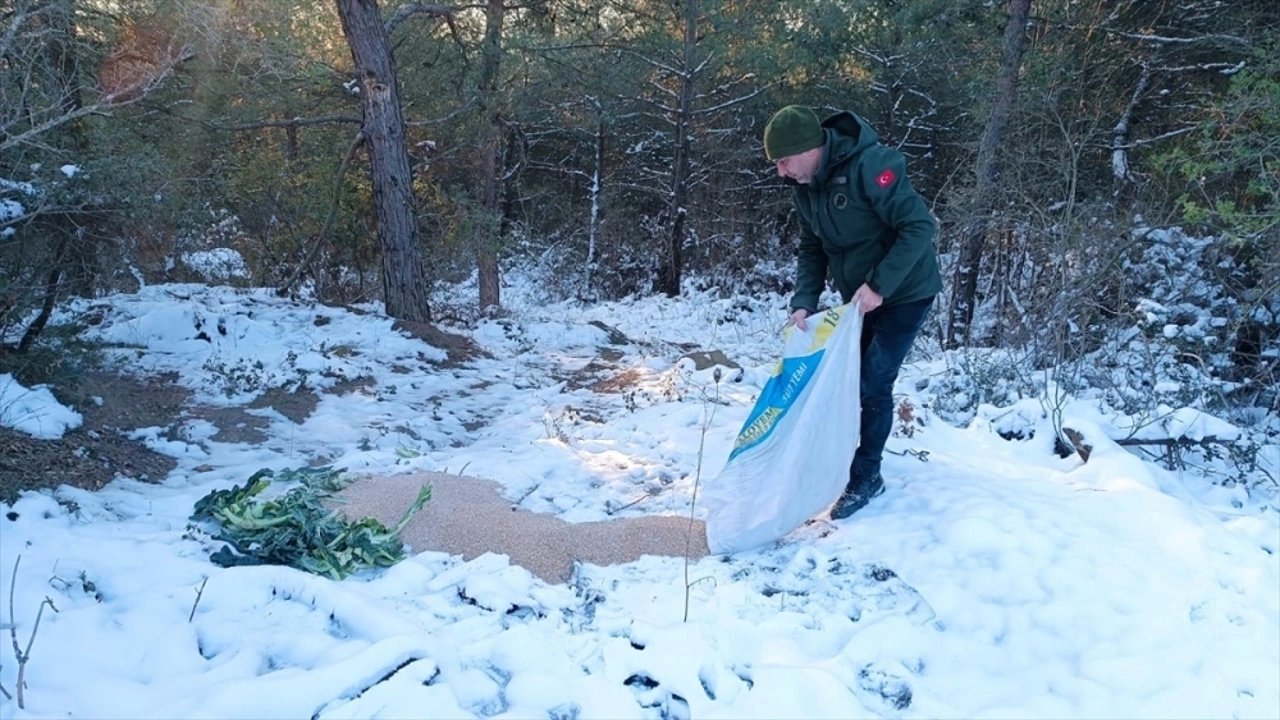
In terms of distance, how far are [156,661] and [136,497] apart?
5.61 feet

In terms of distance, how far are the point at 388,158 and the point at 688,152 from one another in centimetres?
777

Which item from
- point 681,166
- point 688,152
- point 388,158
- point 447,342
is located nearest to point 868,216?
point 447,342

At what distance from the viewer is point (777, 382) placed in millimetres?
3025

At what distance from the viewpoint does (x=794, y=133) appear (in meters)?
2.77

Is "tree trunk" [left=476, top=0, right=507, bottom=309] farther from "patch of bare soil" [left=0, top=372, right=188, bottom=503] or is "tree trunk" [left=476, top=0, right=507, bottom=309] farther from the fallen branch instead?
the fallen branch

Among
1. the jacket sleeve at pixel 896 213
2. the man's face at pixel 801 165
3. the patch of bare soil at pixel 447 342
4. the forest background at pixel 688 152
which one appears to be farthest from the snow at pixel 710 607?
the patch of bare soil at pixel 447 342

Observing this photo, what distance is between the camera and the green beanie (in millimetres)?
2770

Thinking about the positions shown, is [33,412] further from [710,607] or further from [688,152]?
[688,152]

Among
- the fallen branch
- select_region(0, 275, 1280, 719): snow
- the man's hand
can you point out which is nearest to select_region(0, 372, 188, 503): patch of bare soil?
select_region(0, 275, 1280, 719): snow

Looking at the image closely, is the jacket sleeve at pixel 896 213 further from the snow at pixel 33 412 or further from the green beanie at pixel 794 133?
the snow at pixel 33 412

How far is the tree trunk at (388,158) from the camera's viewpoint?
7133mm

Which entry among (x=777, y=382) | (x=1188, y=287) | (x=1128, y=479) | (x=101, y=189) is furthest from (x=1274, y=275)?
(x=101, y=189)

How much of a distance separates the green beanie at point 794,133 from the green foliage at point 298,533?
84.6 inches

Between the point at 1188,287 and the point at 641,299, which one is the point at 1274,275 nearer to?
the point at 1188,287
